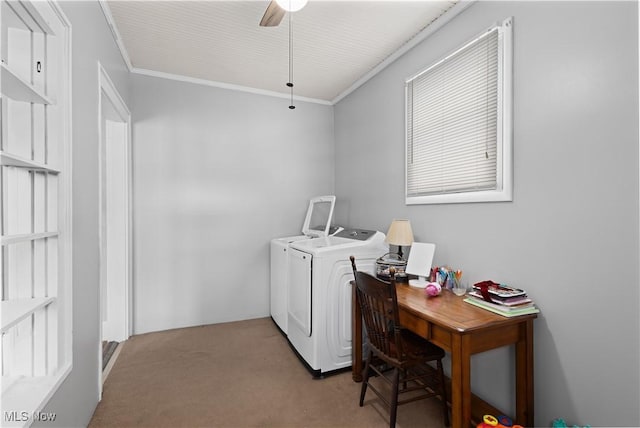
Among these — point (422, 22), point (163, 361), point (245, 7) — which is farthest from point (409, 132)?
point (163, 361)

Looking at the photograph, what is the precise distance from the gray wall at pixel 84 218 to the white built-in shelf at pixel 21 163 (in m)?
0.24

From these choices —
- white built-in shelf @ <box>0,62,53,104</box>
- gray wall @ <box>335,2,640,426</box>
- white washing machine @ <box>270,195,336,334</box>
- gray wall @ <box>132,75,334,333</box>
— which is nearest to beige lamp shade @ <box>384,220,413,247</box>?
gray wall @ <box>335,2,640,426</box>

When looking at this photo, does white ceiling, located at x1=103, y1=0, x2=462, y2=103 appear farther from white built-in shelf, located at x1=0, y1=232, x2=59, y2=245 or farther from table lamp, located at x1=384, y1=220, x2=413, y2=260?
white built-in shelf, located at x1=0, y1=232, x2=59, y2=245

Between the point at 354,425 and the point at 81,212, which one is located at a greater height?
the point at 81,212

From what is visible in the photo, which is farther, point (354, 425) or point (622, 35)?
point (354, 425)

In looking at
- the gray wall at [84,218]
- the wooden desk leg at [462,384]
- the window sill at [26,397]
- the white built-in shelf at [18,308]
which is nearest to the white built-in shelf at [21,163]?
the gray wall at [84,218]

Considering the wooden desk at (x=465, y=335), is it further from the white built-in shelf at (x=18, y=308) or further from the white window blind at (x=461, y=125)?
the white built-in shelf at (x=18, y=308)

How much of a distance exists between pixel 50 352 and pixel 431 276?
2.12 meters

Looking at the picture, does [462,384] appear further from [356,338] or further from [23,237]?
[23,237]

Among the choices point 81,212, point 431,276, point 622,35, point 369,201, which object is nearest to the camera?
point 622,35

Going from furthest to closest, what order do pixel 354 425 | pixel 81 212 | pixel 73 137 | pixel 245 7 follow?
1. pixel 245 7
2. pixel 354 425
3. pixel 81 212
4. pixel 73 137

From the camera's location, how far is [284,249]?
2779 millimetres

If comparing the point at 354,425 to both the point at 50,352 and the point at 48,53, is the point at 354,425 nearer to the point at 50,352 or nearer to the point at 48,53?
the point at 50,352

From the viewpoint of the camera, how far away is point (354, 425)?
5.55ft
